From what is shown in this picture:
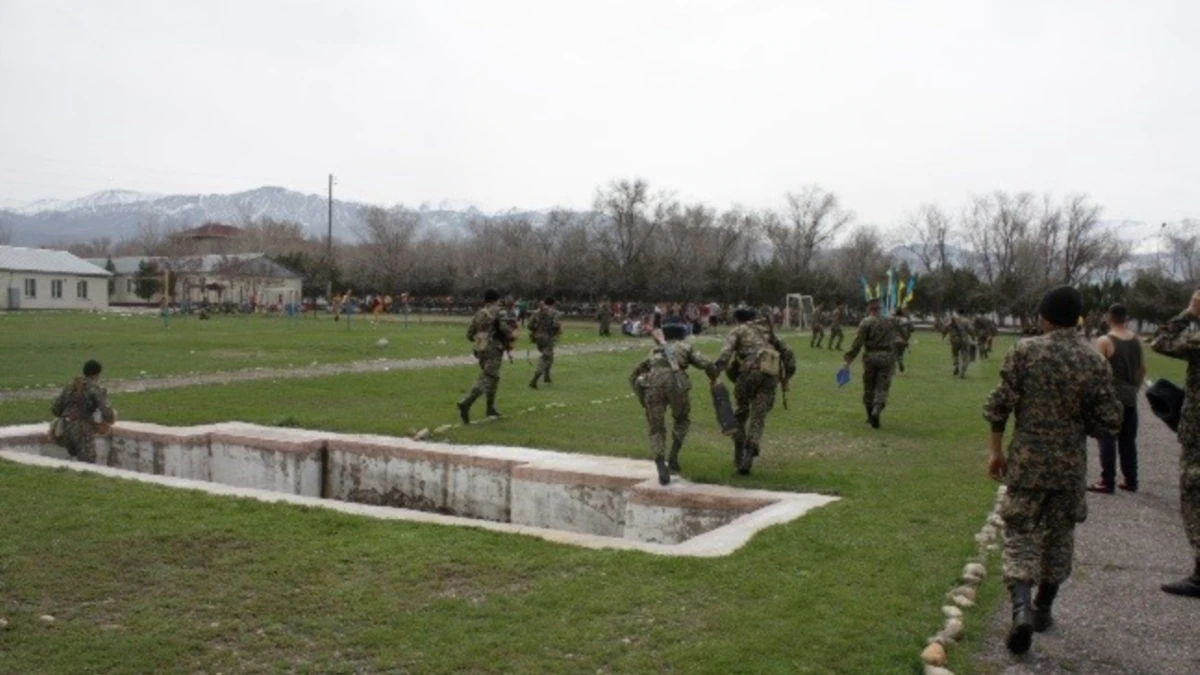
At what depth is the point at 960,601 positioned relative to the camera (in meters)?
6.14

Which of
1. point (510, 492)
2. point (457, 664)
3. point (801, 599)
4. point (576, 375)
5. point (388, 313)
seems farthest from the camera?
point (388, 313)

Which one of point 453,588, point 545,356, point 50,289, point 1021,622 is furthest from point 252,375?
point 50,289

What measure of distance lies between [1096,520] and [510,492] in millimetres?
5736

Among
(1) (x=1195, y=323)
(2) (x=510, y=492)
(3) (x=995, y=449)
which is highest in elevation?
(1) (x=1195, y=323)

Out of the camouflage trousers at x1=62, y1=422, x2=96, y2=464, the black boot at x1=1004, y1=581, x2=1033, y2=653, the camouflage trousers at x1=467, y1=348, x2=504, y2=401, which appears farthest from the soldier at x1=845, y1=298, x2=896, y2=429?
the camouflage trousers at x1=62, y1=422, x2=96, y2=464

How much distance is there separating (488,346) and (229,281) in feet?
200

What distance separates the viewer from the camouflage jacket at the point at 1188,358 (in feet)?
21.4

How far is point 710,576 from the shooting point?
262 inches

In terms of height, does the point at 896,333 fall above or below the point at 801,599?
above

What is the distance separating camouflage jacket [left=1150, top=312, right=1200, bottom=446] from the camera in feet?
21.4

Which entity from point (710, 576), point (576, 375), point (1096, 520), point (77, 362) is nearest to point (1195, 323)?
point (1096, 520)

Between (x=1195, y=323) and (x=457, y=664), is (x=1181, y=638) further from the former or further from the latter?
(x=457, y=664)

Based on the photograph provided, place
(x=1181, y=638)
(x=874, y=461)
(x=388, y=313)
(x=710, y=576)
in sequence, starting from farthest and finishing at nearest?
(x=388, y=313) < (x=874, y=461) < (x=710, y=576) < (x=1181, y=638)

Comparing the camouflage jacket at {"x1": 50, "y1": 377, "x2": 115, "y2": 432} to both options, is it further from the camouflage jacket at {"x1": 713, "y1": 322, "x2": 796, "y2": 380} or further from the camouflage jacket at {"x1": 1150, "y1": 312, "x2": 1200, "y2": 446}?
the camouflage jacket at {"x1": 1150, "y1": 312, "x2": 1200, "y2": 446}
